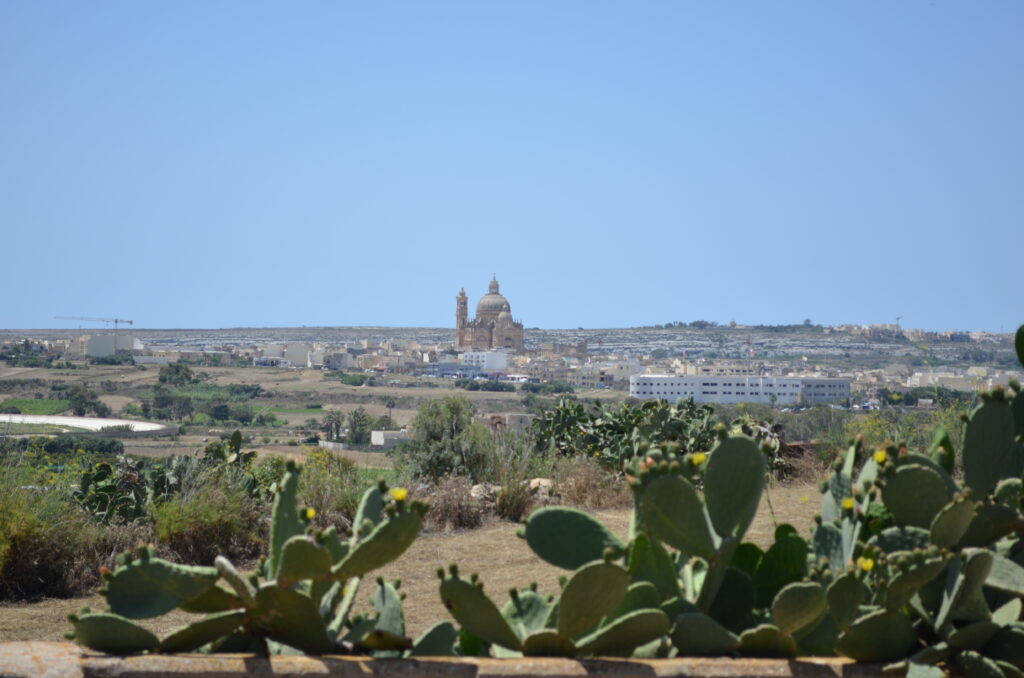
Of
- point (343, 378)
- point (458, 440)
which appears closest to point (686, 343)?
point (343, 378)

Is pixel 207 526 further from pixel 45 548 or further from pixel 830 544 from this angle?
pixel 830 544

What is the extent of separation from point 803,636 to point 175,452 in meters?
6.85

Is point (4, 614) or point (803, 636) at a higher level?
point (803, 636)

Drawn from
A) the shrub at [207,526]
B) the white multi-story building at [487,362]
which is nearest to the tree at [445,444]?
the shrub at [207,526]

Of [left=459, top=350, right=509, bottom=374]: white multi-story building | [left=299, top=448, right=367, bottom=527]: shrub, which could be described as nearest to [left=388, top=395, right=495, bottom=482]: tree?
[left=299, top=448, right=367, bottom=527]: shrub

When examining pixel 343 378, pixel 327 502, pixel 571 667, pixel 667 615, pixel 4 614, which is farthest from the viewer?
pixel 343 378

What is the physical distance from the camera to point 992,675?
2467mm

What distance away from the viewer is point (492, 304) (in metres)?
159

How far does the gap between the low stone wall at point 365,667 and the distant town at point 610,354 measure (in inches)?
345

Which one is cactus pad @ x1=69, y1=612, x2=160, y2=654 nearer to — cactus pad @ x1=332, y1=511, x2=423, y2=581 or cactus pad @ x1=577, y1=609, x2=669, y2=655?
cactus pad @ x1=332, y1=511, x2=423, y2=581

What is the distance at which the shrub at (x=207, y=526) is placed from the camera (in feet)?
21.8

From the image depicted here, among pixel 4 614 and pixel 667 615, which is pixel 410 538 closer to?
pixel 667 615

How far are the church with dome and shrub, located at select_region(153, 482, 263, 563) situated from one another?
138283mm

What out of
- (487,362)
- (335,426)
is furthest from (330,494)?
(487,362)
